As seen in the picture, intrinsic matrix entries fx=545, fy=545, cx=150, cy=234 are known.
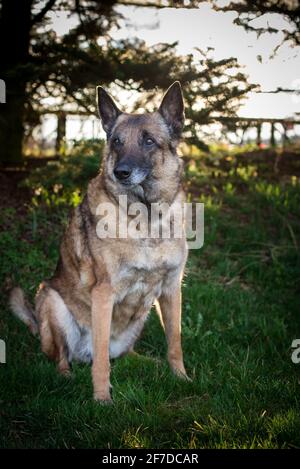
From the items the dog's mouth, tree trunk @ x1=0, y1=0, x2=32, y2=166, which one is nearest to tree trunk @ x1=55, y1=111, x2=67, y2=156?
tree trunk @ x1=0, y1=0, x2=32, y2=166

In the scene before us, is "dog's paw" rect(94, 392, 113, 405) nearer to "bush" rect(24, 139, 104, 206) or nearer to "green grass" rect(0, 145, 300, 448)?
"green grass" rect(0, 145, 300, 448)

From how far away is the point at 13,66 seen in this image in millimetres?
5945

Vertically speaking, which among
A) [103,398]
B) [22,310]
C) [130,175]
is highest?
[130,175]

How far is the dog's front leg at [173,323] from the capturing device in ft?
13.6

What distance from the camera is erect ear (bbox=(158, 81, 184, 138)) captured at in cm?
408

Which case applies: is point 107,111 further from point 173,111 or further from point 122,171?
point 122,171

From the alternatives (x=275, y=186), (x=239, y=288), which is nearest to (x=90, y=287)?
(x=239, y=288)

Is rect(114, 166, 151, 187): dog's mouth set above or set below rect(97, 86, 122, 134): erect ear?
below

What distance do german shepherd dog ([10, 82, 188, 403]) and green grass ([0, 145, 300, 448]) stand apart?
0.21 meters

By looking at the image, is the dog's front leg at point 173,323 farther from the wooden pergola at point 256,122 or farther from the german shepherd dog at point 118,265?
the wooden pergola at point 256,122

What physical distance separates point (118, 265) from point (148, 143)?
0.92 meters

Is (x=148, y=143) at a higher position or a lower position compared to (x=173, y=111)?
lower

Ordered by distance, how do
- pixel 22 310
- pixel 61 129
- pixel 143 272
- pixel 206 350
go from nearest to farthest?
1. pixel 143 272
2. pixel 206 350
3. pixel 22 310
4. pixel 61 129

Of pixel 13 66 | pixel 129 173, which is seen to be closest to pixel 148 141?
pixel 129 173
